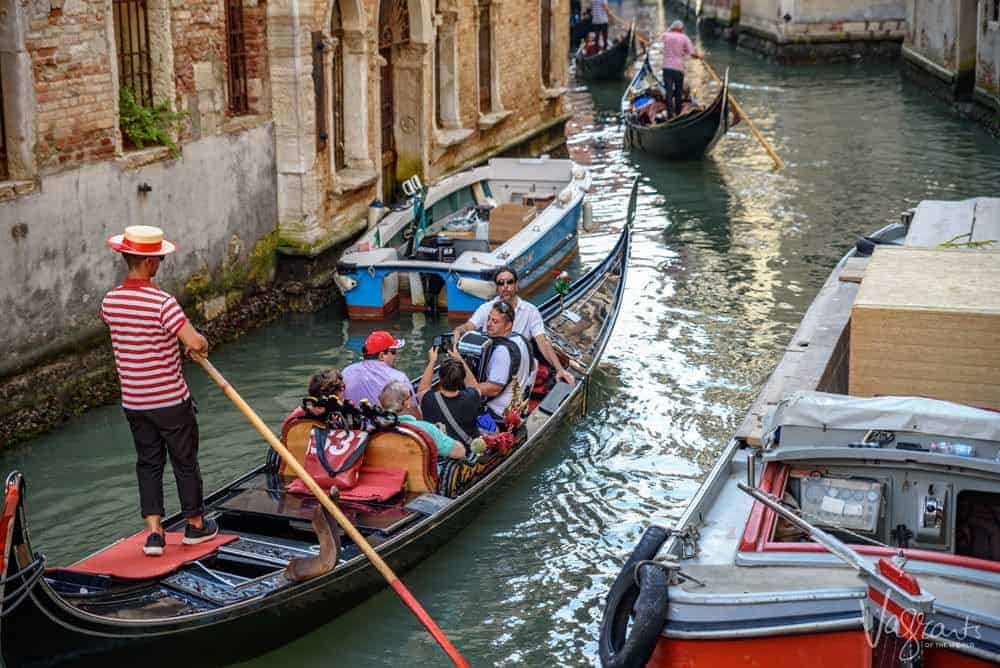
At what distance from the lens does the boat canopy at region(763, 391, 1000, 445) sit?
412 centimetres

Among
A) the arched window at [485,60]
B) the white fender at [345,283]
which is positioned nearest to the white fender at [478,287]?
the white fender at [345,283]

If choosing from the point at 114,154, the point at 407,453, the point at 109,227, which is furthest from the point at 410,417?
the point at 114,154

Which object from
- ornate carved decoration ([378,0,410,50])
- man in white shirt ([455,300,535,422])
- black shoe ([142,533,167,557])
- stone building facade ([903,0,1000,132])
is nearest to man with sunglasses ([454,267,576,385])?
man in white shirt ([455,300,535,422])

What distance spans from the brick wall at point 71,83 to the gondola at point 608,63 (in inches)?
612

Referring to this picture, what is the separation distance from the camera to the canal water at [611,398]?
5.37 metres

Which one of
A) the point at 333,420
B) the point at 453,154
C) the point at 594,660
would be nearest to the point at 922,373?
the point at 594,660

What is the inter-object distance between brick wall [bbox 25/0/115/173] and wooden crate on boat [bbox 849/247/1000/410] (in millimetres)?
4086

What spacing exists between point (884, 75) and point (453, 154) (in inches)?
484

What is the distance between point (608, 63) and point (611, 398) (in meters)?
15.4

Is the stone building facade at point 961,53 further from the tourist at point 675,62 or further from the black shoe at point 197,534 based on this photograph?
the black shoe at point 197,534

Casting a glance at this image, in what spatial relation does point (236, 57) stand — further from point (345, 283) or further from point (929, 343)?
point (929, 343)

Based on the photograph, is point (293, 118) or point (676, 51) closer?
point (293, 118)

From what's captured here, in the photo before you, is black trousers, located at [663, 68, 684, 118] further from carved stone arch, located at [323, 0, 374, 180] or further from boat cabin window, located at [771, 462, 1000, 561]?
boat cabin window, located at [771, 462, 1000, 561]

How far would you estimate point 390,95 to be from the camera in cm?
1130
